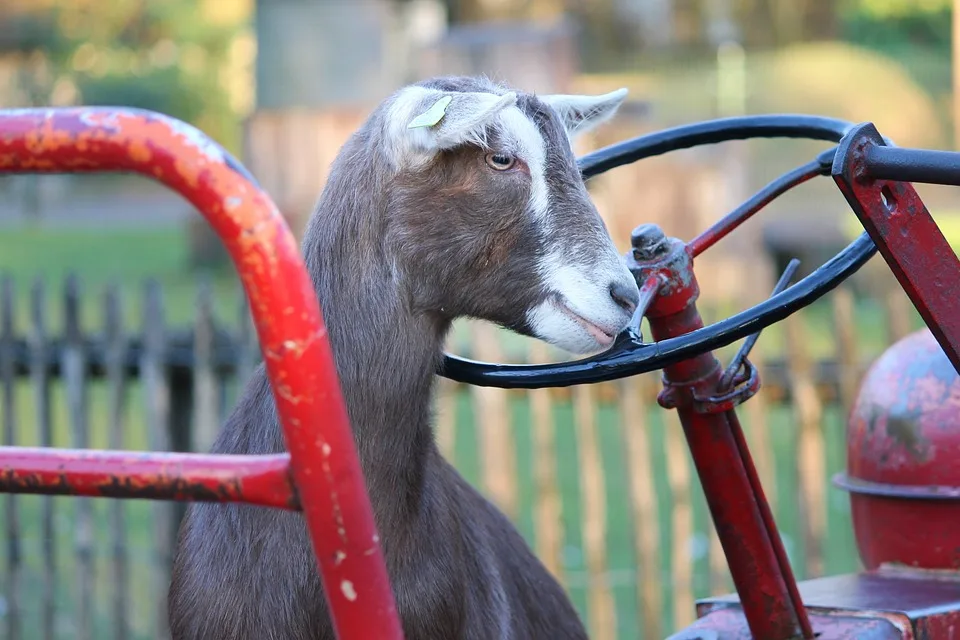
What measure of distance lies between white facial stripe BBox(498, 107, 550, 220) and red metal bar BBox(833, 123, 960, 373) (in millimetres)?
519

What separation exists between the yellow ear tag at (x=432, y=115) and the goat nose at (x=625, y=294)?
0.37 meters

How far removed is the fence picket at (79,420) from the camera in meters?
4.88

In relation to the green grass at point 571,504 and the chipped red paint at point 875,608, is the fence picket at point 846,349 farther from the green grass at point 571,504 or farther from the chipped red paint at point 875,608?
the chipped red paint at point 875,608

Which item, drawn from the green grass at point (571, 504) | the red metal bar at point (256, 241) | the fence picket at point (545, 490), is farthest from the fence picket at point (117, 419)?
the red metal bar at point (256, 241)

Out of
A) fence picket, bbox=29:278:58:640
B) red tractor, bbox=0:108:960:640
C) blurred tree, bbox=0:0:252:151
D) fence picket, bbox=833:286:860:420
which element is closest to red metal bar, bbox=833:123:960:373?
red tractor, bbox=0:108:960:640

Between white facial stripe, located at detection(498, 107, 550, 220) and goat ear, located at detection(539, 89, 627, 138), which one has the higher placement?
goat ear, located at detection(539, 89, 627, 138)

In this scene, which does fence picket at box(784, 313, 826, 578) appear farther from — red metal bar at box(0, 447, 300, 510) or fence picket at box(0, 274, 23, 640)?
red metal bar at box(0, 447, 300, 510)

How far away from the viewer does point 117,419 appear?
4.98m

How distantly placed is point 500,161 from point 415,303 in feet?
0.87

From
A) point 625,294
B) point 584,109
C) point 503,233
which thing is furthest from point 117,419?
point 625,294

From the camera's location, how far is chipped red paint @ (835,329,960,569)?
85.3 inches

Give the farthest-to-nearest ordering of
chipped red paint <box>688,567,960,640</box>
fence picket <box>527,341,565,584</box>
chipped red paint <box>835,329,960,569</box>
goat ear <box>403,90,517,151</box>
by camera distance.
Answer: fence picket <box>527,341,565,584</box>, chipped red paint <box>835,329,960,569</box>, chipped red paint <box>688,567,960,640</box>, goat ear <box>403,90,517,151</box>

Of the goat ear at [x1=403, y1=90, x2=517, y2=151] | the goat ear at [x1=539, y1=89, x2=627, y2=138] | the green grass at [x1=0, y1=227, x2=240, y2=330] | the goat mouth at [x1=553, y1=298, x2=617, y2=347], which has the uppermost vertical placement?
the green grass at [x1=0, y1=227, x2=240, y2=330]

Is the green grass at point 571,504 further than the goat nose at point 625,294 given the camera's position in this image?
Yes
